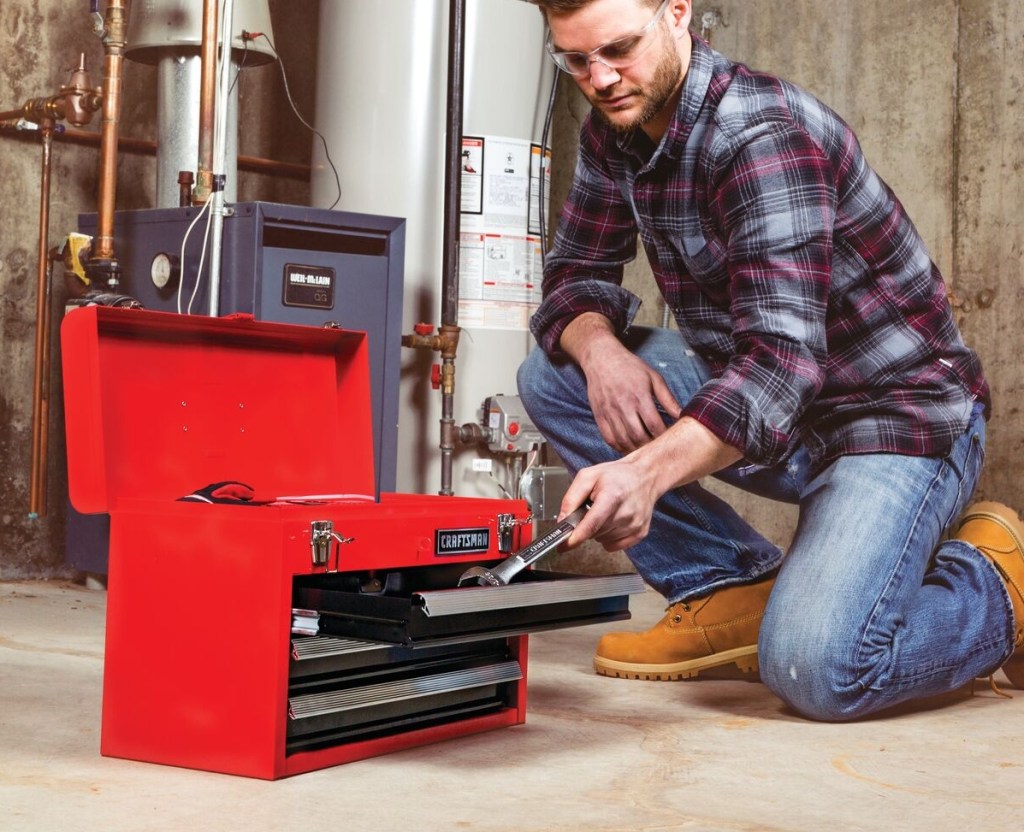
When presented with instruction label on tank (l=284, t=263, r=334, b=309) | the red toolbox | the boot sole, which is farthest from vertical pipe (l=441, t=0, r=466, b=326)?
the red toolbox

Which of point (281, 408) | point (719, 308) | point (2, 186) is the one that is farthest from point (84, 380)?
point (2, 186)

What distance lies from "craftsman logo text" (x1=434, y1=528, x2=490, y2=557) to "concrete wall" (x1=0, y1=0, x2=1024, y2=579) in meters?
1.49

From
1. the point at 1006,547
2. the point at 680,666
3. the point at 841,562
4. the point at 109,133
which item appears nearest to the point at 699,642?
the point at 680,666

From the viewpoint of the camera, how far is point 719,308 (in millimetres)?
1715

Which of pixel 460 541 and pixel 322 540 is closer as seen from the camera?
pixel 322 540

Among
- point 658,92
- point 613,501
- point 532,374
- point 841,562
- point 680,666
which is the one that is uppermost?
point 658,92

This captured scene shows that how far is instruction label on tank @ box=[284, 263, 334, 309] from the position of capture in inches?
92.4

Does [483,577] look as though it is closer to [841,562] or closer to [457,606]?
[457,606]

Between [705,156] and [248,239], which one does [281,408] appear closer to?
[705,156]

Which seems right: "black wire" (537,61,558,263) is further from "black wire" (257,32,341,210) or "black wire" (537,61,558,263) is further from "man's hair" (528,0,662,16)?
"man's hair" (528,0,662,16)

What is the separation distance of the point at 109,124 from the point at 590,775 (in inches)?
74.4

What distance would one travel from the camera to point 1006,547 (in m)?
1.69

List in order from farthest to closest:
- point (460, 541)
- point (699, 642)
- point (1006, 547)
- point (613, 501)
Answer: point (699, 642) < point (1006, 547) < point (460, 541) < point (613, 501)

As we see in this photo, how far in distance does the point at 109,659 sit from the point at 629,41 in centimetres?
88
